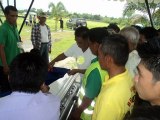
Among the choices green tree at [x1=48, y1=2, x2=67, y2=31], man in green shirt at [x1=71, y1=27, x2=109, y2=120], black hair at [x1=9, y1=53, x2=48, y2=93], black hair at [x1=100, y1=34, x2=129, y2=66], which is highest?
black hair at [x1=100, y1=34, x2=129, y2=66]

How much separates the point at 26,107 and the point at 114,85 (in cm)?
65

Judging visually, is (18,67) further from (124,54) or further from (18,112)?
(124,54)

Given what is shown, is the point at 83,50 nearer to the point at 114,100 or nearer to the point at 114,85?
the point at 114,85

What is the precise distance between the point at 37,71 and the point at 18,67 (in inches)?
4.8

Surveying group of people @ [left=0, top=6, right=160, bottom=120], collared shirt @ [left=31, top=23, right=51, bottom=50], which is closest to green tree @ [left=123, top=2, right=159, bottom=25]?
collared shirt @ [left=31, top=23, right=51, bottom=50]

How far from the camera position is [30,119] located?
1746 mm

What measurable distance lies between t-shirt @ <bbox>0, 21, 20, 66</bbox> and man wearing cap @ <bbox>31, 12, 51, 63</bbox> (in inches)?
130

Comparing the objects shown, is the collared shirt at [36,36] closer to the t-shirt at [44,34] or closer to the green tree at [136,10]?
the t-shirt at [44,34]

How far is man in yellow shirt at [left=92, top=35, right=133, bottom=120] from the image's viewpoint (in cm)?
193

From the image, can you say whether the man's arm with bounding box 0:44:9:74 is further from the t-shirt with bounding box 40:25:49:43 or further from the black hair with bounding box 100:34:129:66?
the t-shirt with bounding box 40:25:49:43

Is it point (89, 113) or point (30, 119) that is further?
point (89, 113)

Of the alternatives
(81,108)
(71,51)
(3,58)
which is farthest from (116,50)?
(3,58)

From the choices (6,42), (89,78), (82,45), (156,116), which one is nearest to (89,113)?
(89,78)

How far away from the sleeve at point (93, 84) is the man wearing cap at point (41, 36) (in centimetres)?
547
